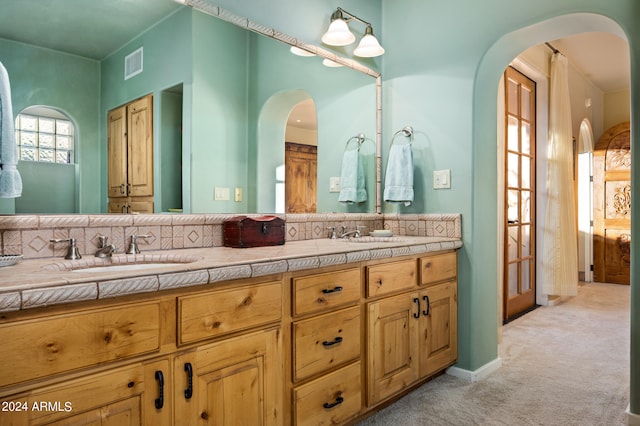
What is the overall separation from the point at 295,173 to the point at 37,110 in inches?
49.1

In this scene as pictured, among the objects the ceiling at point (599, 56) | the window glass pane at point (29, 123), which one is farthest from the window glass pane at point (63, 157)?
the ceiling at point (599, 56)

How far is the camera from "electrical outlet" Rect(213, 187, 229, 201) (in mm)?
1972

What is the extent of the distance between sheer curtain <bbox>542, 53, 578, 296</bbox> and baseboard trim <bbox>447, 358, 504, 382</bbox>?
201 centimetres

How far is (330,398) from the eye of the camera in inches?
66.8

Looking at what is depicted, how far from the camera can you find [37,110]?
4.89ft

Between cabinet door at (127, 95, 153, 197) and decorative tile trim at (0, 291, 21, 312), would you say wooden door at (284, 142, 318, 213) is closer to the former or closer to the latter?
cabinet door at (127, 95, 153, 197)

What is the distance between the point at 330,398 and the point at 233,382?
528 mm

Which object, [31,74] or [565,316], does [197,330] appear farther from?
[565,316]

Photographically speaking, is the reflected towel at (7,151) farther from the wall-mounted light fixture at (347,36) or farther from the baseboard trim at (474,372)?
the baseboard trim at (474,372)

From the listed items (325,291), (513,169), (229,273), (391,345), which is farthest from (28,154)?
(513,169)

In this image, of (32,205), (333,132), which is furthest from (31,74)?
(333,132)

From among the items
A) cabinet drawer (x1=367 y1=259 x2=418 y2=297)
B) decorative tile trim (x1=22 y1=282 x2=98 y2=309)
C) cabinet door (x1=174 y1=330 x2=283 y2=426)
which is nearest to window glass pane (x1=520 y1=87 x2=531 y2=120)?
cabinet drawer (x1=367 y1=259 x2=418 y2=297)

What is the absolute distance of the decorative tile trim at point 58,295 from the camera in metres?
0.92

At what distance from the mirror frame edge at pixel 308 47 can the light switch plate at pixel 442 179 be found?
39 cm
